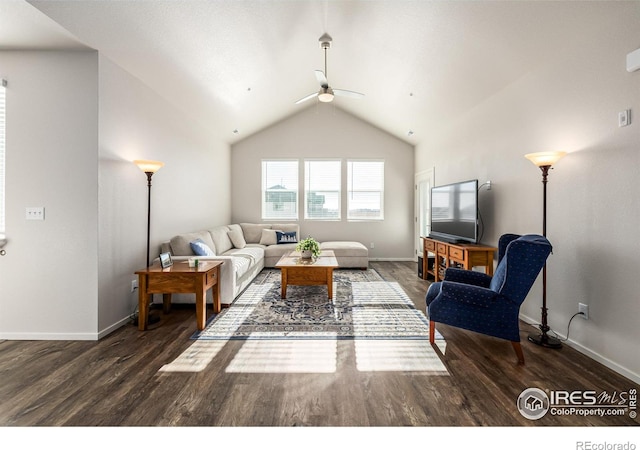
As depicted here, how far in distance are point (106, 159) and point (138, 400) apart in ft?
7.20

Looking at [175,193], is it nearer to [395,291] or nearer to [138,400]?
[138,400]

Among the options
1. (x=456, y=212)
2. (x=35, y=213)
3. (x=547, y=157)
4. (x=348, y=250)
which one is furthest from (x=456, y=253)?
(x=35, y=213)

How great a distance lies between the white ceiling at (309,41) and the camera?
8.14 feet

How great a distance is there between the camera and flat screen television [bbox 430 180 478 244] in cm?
400

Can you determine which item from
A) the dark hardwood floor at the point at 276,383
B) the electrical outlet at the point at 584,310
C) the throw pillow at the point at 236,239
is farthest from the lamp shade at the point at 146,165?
the electrical outlet at the point at 584,310

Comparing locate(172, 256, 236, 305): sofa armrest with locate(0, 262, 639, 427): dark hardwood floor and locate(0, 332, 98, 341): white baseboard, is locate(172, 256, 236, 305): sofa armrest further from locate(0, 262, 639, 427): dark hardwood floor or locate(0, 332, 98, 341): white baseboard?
locate(0, 332, 98, 341): white baseboard

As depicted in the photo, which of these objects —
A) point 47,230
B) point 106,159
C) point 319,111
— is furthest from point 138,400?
point 319,111

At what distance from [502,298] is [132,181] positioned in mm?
3726

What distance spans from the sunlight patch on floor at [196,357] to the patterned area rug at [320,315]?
141 millimetres

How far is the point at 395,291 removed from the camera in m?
4.40

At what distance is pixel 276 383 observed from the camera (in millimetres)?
2061

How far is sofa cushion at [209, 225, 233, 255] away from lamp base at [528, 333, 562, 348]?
432cm

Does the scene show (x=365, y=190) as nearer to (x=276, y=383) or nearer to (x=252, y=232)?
(x=252, y=232)
